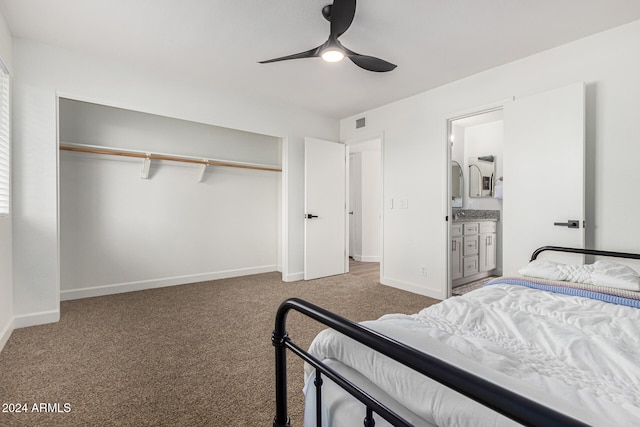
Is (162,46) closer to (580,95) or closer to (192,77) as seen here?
(192,77)

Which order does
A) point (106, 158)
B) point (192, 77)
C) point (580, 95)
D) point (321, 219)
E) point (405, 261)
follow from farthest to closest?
point (321, 219) → point (405, 261) → point (106, 158) → point (192, 77) → point (580, 95)

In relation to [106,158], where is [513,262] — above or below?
below

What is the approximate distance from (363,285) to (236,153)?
101 inches

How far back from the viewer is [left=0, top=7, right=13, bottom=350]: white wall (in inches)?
88.2

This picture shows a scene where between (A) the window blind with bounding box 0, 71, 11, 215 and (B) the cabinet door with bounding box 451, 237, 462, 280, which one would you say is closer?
(A) the window blind with bounding box 0, 71, 11, 215

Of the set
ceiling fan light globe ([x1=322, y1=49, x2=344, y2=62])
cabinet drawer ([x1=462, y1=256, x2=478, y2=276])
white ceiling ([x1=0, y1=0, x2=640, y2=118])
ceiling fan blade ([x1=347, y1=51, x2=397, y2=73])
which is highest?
white ceiling ([x1=0, y1=0, x2=640, y2=118])

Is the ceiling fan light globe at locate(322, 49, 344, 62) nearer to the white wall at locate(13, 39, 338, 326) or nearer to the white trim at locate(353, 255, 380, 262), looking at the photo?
the white wall at locate(13, 39, 338, 326)

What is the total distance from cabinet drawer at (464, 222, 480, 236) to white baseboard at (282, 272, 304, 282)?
228 centimetres

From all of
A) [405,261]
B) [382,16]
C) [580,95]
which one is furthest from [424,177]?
[382,16]

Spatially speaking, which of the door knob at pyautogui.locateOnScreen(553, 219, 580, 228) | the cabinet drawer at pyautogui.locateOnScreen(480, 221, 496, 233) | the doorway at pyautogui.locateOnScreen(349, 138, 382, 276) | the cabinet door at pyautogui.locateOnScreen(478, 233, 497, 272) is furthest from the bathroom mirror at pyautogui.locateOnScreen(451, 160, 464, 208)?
the door knob at pyautogui.locateOnScreen(553, 219, 580, 228)

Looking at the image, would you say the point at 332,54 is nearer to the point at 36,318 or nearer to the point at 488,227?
the point at 36,318

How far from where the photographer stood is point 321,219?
4398mm

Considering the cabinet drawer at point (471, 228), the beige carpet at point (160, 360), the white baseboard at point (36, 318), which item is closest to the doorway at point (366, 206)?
the cabinet drawer at point (471, 228)

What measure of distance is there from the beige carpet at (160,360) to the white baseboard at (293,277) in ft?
2.27
